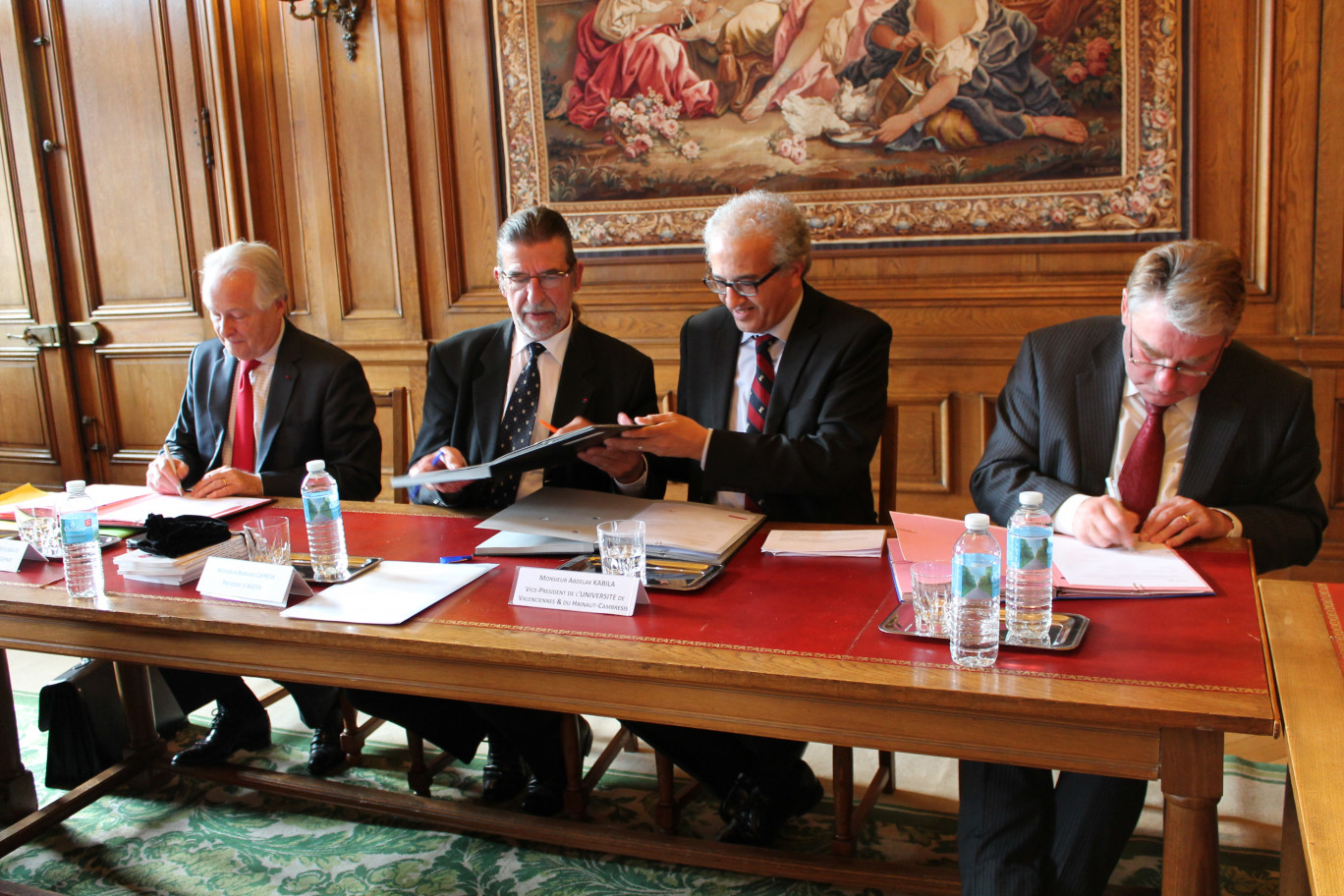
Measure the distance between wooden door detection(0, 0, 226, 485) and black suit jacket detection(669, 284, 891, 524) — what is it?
3284 millimetres

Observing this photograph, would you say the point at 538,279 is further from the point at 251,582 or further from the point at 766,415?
the point at 251,582

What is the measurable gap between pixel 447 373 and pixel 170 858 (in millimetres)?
1272

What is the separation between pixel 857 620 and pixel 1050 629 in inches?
10.6

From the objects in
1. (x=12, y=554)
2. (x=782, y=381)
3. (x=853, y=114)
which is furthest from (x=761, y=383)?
(x=853, y=114)

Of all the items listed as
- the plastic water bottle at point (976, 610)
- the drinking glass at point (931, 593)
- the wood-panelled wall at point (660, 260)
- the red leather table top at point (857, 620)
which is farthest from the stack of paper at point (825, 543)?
the wood-panelled wall at point (660, 260)

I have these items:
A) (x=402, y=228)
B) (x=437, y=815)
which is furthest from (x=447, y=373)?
(x=402, y=228)

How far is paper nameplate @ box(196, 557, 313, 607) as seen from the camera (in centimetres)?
171

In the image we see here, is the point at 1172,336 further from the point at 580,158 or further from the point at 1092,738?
the point at 580,158

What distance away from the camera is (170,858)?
2.27 m

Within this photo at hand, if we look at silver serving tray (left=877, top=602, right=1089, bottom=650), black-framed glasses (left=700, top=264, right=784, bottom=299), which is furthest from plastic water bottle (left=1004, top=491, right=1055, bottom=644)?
black-framed glasses (left=700, top=264, right=784, bottom=299)

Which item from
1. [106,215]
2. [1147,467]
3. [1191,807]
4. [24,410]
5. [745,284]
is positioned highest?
[106,215]

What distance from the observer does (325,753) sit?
2635mm

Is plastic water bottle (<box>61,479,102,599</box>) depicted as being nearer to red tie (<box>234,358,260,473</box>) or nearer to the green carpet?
the green carpet

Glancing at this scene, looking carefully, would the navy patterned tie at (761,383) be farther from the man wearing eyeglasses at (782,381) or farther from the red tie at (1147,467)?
the red tie at (1147,467)
